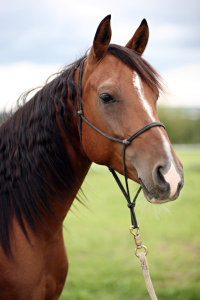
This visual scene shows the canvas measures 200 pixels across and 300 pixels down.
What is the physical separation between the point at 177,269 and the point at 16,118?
456 centimetres

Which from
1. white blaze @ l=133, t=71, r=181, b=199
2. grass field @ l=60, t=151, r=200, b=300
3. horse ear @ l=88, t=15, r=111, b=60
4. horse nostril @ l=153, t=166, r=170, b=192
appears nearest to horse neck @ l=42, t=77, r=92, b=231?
grass field @ l=60, t=151, r=200, b=300

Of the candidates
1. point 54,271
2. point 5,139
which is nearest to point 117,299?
point 54,271

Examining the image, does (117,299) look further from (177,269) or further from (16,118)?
(16,118)

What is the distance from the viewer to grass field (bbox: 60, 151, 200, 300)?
427cm

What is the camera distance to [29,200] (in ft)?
6.45

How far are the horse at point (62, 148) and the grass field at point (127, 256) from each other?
1.20 feet

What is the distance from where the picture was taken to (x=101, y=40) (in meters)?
1.87

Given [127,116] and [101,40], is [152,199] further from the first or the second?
[101,40]

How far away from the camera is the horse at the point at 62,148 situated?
1726 millimetres

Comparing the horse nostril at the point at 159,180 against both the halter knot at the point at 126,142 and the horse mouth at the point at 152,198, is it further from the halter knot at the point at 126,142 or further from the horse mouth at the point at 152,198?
the halter knot at the point at 126,142

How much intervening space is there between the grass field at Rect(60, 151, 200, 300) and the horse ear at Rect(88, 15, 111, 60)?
3.74ft

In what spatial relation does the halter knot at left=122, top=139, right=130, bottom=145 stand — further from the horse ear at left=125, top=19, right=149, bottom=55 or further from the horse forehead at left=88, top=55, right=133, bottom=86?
the horse ear at left=125, top=19, right=149, bottom=55

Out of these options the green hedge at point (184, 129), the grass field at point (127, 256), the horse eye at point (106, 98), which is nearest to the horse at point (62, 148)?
the horse eye at point (106, 98)

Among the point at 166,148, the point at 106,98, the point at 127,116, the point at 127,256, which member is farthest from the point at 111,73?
the point at 127,256
